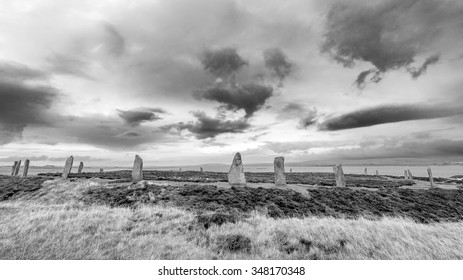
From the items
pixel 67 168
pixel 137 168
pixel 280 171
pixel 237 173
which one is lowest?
pixel 237 173

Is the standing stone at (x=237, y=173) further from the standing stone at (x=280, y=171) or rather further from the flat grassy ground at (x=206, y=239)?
the flat grassy ground at (x=206, y=239)

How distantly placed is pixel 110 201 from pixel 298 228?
38.5 ft

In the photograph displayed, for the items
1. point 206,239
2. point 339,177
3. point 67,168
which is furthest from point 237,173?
point 67,168

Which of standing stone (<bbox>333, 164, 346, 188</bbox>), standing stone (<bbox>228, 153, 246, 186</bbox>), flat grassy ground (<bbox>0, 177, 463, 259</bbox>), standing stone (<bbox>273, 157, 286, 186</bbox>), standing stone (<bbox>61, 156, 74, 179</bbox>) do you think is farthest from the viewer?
standing stone (<bbox>61, 156, 74, 179</bbox>)

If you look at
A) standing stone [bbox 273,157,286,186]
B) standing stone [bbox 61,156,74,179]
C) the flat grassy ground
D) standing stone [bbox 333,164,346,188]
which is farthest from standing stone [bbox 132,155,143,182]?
standing stone [bbox 333,164,346,188]

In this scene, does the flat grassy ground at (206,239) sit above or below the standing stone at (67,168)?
below

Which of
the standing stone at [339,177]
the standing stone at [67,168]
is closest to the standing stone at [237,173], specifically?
the standing stone at [339,177]

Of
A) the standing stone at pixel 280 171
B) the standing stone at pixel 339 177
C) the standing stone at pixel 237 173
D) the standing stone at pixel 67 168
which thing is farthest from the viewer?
the standing stone at pixel 67 168

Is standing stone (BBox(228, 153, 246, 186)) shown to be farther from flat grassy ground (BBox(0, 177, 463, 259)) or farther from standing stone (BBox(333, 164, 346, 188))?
flat grassy ground (BBox(0, 177, 463, 259))

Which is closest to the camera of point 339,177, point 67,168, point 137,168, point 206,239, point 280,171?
point 206,239

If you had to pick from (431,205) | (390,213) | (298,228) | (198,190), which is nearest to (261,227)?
(298,228)

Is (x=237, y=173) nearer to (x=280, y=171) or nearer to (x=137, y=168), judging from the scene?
(x=280, y=171)

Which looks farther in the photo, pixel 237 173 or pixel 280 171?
pixel 280 171
